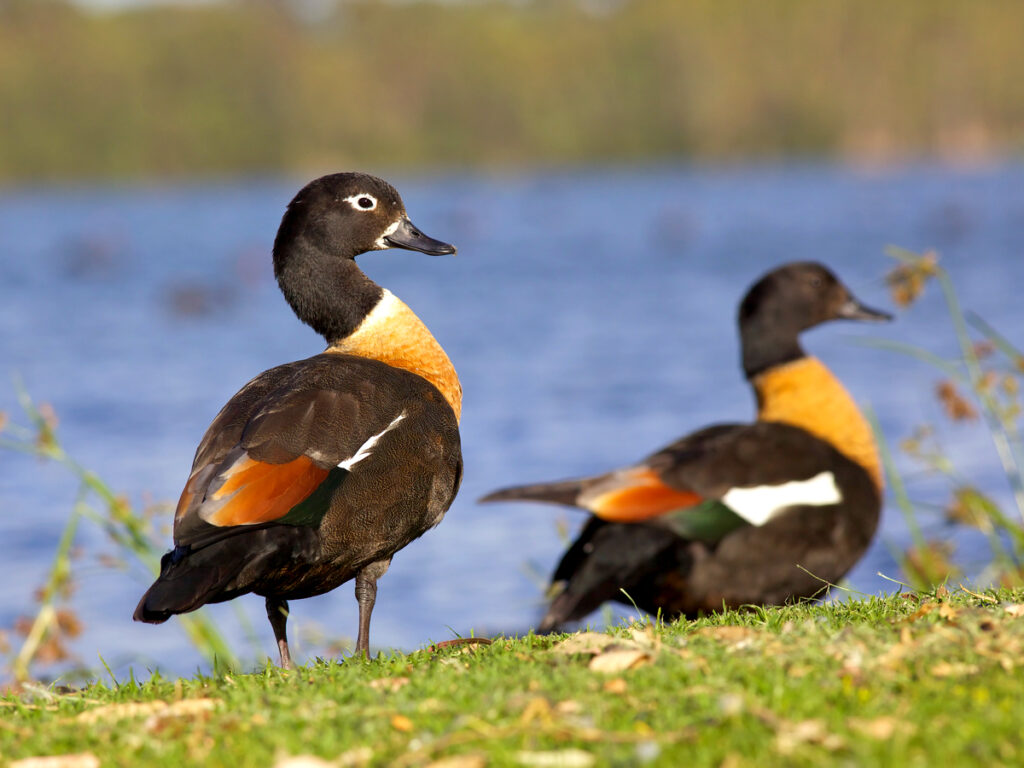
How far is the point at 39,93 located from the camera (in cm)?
12838

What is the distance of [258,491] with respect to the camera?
12.7ft

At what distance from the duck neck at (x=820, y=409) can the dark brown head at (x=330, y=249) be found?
230 cm

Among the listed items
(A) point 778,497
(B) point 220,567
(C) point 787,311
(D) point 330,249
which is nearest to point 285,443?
(B) point 220,567

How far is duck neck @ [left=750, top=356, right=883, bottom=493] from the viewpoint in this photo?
6559mm

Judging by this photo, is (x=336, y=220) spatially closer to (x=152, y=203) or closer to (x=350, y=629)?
(x=350, y=629)

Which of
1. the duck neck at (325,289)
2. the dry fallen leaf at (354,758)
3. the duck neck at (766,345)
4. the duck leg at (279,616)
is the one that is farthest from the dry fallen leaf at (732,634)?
the duck neck at (766,345)

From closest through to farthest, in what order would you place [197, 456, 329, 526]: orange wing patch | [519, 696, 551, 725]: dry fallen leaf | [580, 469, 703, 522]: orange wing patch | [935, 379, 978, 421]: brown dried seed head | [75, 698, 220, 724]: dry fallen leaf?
[519, 696, 551, 725]: dry fallen leaf
[75, 698, 220, 724]: dry fallen leaf
[197, 456, 329, 526]: orange wing patch
[580, 469, 703, 522]: orange wing patch
[935, 379, 978, 421]: brown dried seed head

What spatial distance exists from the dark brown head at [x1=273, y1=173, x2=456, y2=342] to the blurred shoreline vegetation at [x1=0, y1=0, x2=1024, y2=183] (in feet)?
392

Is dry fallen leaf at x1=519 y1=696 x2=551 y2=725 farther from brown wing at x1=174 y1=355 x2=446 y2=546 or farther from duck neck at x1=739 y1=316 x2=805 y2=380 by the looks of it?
duck neck at x1=739 y1=316 x2=805 y2=380

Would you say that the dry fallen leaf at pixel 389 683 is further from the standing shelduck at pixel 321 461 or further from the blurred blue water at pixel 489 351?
the blurred blue water at pixel 489 351

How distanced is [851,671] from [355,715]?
1.15m

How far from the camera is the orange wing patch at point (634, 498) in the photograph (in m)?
5.84

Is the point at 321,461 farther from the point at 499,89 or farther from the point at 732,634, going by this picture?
the point at 499,89

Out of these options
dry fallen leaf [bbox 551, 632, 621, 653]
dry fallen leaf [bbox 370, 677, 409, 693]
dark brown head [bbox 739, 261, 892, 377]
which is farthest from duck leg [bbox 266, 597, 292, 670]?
dark brown head [bbox 739, 261, 892, 377]
